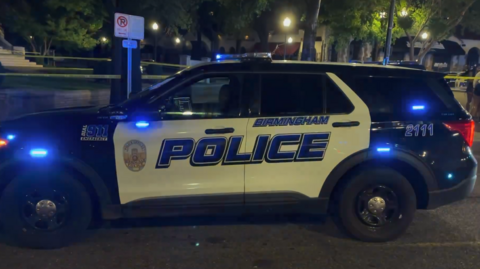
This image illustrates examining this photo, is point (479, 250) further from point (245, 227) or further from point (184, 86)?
point (184, 86)

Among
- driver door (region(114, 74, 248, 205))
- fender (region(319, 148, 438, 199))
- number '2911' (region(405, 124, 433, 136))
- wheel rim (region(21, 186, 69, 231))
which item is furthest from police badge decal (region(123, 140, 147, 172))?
number '2911' (region(405, 124, 433, 136))

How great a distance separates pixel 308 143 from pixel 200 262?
1.52 m

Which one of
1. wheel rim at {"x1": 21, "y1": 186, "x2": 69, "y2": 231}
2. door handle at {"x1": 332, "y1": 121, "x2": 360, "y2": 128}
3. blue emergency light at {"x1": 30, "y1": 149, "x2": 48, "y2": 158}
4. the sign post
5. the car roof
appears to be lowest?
wheel rim at {"x1": 21, "y1": 186, "x2": 69, "y2": 231}

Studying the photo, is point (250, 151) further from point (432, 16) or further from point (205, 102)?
point (432, 16)

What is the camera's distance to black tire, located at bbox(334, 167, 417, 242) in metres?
4.68

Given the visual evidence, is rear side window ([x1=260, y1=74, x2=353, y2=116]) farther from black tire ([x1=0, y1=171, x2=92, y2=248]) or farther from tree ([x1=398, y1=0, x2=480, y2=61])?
tree ([x1=398, y1=0, x2=480, y2=61])

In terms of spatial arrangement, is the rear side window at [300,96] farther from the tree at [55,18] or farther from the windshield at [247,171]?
the tree at [55,18]

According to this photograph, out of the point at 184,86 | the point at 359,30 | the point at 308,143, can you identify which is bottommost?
the point at 308,143

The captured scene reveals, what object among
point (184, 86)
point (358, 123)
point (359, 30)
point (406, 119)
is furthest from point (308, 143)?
point (359, 30)

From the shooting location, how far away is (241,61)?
475 centimetres

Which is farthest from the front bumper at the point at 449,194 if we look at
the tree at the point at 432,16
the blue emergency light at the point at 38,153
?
the tree at the point at 432,16

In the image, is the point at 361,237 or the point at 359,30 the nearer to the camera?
the point at 361,237

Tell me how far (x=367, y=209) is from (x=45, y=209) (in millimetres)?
3185

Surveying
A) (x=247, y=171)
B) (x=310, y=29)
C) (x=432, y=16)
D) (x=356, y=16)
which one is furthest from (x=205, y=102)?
(x=432, y=16)
